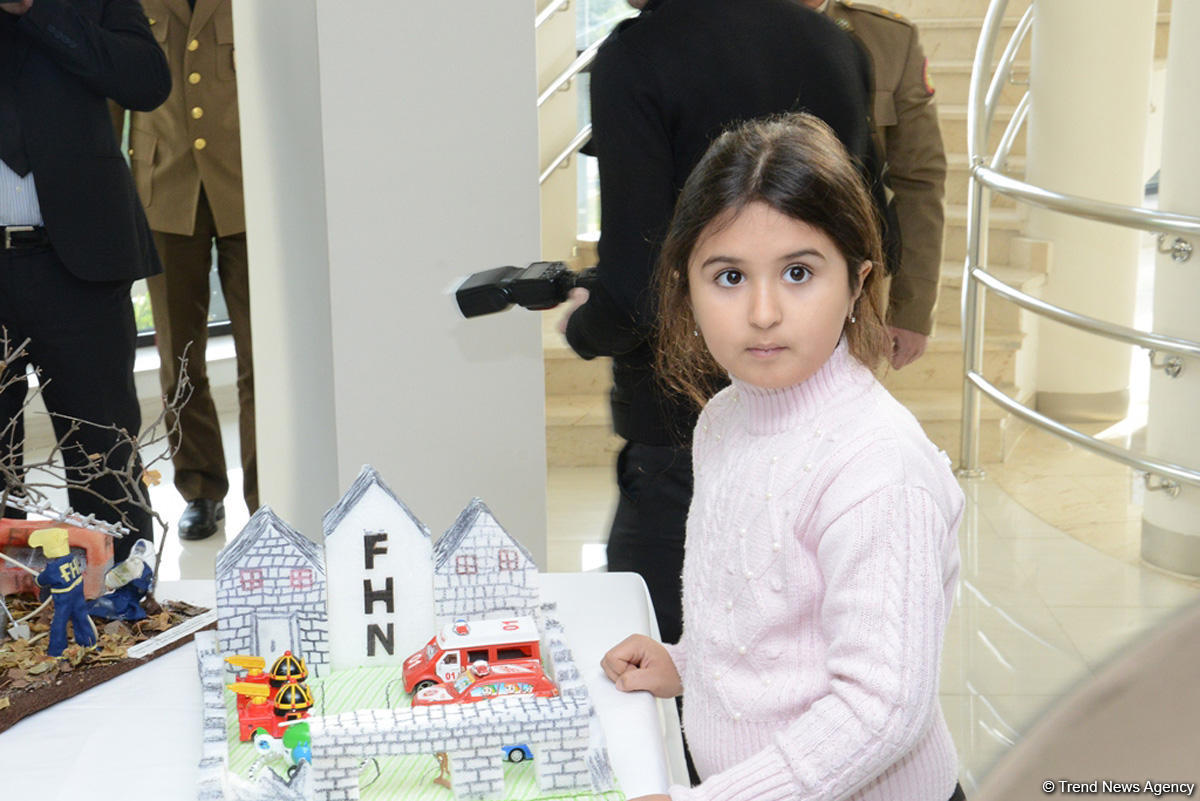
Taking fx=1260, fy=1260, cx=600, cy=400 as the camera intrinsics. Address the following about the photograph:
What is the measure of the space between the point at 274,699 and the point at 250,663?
0.05 m

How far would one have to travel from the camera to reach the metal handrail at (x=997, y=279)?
248 cm

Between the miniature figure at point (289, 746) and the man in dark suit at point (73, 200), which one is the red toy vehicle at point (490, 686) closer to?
the miniature figure at point (289, 746)

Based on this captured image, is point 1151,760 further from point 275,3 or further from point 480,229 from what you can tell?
point 275,3

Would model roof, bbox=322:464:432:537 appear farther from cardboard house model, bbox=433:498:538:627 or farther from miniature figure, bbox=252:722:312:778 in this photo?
miniature figure, bbox=252:722:312:778

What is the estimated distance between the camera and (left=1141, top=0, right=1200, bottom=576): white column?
2.61 m

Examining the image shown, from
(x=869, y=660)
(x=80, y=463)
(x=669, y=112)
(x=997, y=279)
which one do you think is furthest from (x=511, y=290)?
(x=997, y=279)

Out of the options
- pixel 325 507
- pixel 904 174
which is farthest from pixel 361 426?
pixel 904 174

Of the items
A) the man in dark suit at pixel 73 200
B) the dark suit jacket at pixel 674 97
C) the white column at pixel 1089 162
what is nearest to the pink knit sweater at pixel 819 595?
the dark suit jacket at pixel 674 97

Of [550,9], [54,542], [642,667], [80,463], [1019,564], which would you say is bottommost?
[1019,564]

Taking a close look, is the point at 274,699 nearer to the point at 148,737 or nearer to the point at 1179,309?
the point at 148,737

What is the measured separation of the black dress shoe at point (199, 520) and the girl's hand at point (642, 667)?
220 cm

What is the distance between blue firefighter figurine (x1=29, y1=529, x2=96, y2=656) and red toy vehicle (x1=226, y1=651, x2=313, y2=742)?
0.66 ft

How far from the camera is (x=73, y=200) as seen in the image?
1998 mm

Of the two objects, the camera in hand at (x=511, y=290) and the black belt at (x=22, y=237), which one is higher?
the black belt at (x=22, y=237)
